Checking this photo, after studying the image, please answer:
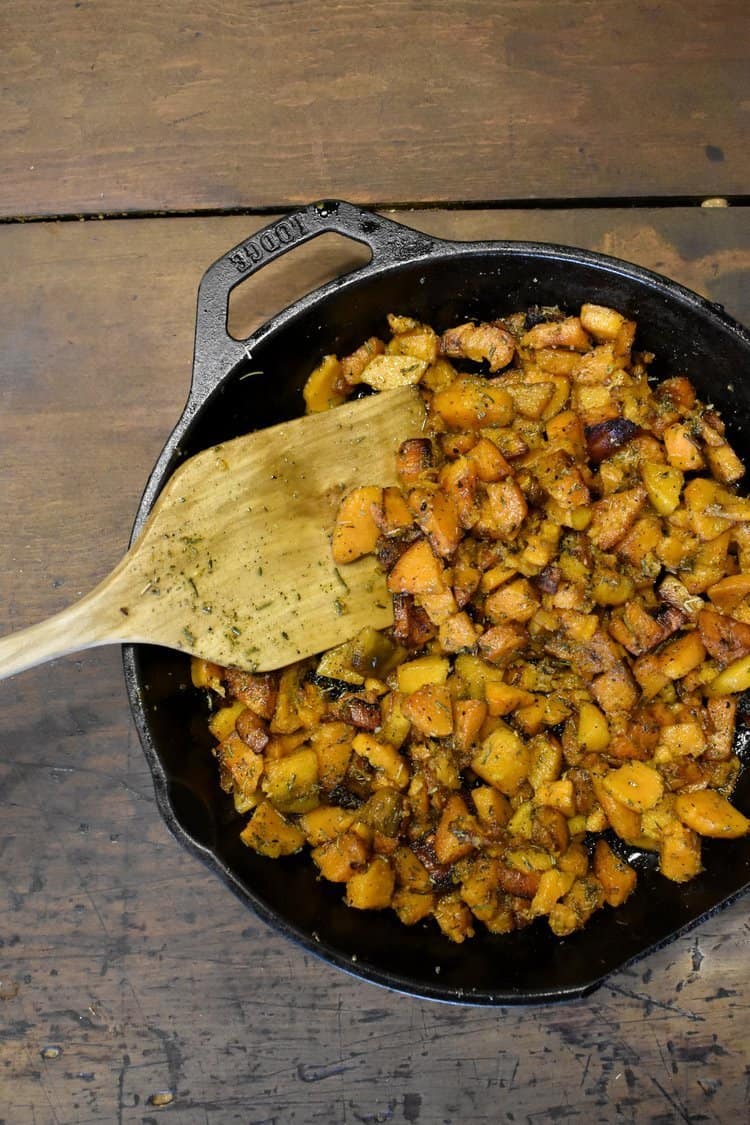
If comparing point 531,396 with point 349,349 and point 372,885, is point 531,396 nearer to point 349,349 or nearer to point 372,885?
point 349,349

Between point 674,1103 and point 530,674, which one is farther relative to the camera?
point 674,1103

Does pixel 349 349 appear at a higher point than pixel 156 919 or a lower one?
higher

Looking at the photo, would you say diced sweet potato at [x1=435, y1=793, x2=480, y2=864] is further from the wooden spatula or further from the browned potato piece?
the wooden spatula

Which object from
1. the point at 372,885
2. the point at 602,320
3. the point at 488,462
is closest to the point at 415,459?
the point at 488,462

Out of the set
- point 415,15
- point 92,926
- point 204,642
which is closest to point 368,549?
point 204,642

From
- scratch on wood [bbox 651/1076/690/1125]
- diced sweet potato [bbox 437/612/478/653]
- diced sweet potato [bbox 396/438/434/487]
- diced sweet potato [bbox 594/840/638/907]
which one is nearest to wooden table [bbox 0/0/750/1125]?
scratch on wood [bbox 651/1076/690/1125]

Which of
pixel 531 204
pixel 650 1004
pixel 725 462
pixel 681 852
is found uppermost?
pixel 531 204

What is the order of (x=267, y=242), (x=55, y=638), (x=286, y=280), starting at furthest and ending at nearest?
(x=286, y=280), (x=267, y=242), (x=55, y=638)

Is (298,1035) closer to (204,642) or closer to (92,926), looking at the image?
(92,926)
